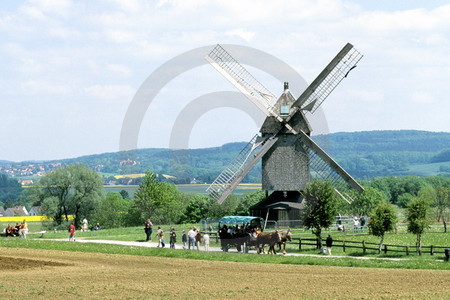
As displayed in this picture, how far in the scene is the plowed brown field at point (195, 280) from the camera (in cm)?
2873

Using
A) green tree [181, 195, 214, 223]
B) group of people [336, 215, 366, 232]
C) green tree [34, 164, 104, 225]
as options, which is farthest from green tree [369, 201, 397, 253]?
green tree [34, 164, 104, 225]

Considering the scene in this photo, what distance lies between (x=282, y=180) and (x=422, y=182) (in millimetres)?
121887

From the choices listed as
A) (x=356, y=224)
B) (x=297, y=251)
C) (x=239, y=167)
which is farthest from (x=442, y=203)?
(x=297, y=251)

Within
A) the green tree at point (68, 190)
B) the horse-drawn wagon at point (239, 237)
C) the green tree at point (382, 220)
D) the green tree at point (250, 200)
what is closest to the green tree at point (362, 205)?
the green tree at point (250, 200)

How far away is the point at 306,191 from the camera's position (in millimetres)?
55625

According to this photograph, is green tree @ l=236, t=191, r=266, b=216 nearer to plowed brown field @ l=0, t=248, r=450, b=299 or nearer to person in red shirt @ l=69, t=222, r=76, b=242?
person in red shirt @ l=69, t=222, r=76, b=242

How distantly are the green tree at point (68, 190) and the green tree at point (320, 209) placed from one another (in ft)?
178

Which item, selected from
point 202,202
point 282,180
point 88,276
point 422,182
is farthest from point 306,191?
point 422,182

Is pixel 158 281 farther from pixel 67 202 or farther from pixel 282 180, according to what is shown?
→ pixel 67 202

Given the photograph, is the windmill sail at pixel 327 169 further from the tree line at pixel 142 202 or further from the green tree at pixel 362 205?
the green tree at pixel 362 205

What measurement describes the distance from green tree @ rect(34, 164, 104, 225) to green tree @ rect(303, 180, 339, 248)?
2133 inches

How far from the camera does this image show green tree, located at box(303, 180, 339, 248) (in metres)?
54.2

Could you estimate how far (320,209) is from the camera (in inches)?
2142

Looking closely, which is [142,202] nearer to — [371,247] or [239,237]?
[239,237]
